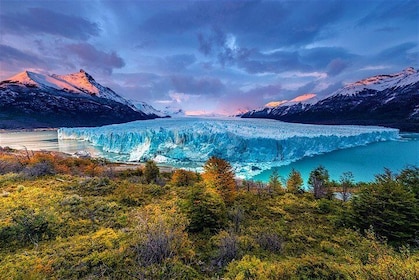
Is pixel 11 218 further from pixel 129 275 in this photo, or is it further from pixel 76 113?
pixel 76 113

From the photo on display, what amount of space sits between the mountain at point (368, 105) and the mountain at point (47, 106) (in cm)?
8898

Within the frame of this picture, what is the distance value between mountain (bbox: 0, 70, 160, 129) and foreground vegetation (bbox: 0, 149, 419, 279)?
9957 cm

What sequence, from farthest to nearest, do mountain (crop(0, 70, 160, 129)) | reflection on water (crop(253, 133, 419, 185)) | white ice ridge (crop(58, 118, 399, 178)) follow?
mountain (crop(0, 70, 160, 129))
white ice ridge (crop(58, 118, 399, 178))
reflection on water (crop(253, 133, 419, 185))

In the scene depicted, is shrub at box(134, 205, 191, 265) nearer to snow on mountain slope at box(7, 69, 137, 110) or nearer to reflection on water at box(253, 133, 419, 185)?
reflection on water at box(253, 133, 419, 185)

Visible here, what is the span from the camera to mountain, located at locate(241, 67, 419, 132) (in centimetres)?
7744

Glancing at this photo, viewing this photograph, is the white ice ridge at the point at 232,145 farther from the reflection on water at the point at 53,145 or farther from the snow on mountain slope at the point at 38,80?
the snow on mountain slope at the point at 38,80

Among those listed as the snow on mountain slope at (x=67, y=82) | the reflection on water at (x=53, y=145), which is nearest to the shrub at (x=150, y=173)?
the reflection on water at (x=53, y=145)

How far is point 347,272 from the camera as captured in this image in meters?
3.49

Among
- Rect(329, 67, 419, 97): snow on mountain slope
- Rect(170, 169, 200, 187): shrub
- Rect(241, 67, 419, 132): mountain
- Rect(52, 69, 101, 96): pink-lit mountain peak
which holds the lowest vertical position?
Rect(170, 169, 200, 187): shrub

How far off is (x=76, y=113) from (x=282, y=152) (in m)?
105

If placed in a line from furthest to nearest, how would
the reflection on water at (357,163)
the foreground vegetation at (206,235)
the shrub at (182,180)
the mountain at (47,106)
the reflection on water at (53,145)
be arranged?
the mountain at (47,106), the reflection on water at (53,145), the reflection on water at (357,163), the shrub at (182,180), the foreground vegetation at (206,235)

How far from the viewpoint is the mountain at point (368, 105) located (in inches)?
3049

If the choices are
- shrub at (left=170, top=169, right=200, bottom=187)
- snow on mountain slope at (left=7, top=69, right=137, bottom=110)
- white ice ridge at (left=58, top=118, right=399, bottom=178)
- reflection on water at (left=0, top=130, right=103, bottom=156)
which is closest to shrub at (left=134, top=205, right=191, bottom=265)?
shrub at (left=170, top=169, right=200, bottom=187)

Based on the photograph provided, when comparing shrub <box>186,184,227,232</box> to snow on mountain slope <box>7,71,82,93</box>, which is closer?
shrub <box>186,184,227,232</box>
